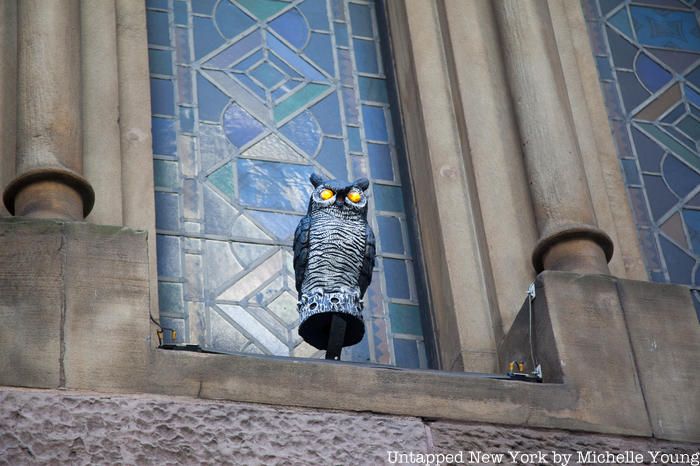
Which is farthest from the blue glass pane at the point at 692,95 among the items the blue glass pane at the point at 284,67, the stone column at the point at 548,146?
the blue glass pane at the point at 284,67

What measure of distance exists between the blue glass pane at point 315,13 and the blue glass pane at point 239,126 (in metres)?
0.64

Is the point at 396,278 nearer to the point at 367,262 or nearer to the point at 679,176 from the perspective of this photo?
the point at 367,262

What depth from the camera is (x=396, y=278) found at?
795 centimetres

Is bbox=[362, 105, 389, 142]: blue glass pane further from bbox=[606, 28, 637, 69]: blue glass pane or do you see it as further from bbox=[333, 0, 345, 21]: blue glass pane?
bbox=[606, 28, 637, 69]: blue glass pane

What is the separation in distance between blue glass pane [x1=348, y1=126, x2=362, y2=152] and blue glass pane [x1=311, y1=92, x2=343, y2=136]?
0.14ft

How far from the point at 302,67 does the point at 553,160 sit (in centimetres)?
138

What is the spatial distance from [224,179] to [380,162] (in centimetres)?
68

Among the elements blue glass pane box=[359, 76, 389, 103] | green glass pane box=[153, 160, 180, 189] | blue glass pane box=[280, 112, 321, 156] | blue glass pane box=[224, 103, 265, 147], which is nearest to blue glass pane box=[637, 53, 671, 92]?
blue glass pane box=[359, 76, 389, 103]

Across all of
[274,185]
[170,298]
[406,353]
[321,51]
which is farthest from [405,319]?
[321,51]

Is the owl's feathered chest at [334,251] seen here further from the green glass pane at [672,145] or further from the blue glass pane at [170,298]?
the green glass pane at [672,145]

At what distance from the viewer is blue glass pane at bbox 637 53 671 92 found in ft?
29.2

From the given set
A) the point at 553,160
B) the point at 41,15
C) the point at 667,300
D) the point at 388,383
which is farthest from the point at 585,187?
the point at 41,15

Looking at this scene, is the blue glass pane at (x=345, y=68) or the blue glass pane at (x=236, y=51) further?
the blue glass pane at (x=345, y=68)

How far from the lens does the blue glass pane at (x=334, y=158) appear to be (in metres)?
8.25
